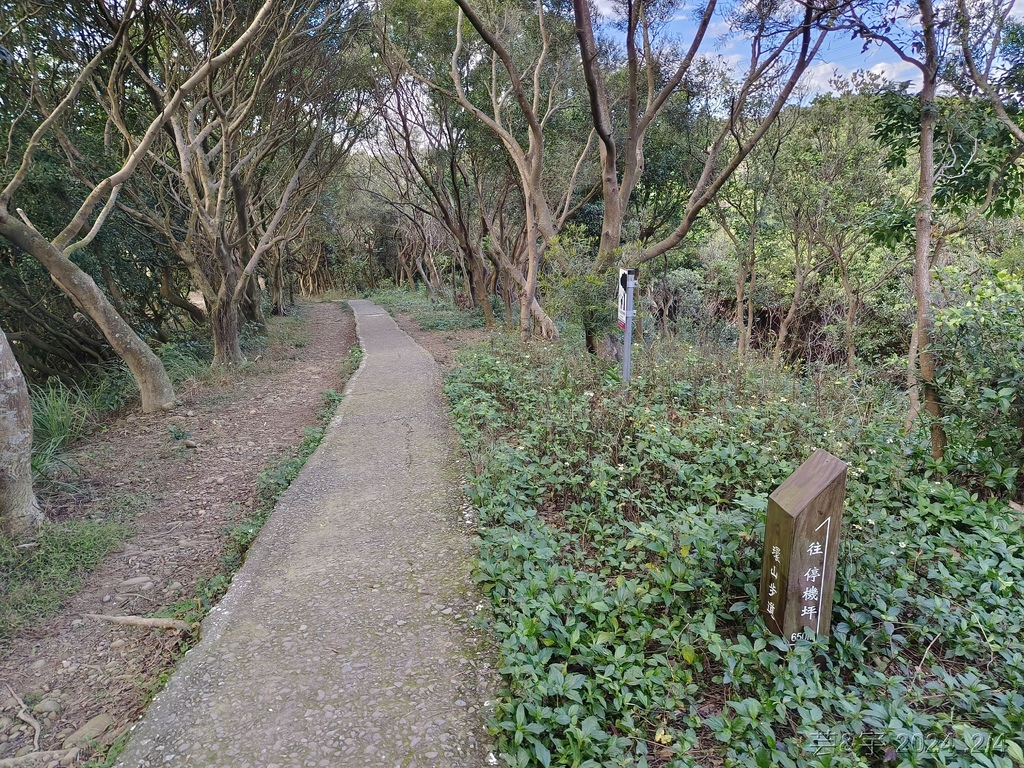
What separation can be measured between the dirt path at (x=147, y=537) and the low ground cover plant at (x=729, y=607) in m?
1.84

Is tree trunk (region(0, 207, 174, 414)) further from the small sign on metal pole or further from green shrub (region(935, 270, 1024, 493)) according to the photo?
green shrub (region(935, 270, 1024, 493))

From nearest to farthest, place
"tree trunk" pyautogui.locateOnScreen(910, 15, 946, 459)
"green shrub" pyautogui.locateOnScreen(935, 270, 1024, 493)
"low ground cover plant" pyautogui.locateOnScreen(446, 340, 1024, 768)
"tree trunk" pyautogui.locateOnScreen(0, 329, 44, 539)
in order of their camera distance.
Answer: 1. "low ground cover plant" pyautogui.locateOnScreen(446, 340, 1024, 768)
2. "green shrub" pyautogui.locateOnScreen(935, 270, 1024, 493)
3. "tree trunk" pyautogui.locateOnScreen(0, 329, 44, 539)
4. "tree trunk" pyautogui.locateOnScreen(910, 15, 946, 459)

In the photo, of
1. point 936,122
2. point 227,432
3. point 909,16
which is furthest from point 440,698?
point 909,16

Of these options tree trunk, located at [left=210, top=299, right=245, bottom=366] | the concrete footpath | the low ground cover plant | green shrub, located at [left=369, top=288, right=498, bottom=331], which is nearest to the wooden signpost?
the low ground cover plant

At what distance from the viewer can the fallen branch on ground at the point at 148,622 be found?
2.98 meters

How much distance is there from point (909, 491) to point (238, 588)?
4.24 meters

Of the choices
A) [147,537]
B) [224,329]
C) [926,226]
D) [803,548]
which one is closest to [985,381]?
[926,226]

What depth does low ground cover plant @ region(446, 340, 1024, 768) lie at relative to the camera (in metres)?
1.99

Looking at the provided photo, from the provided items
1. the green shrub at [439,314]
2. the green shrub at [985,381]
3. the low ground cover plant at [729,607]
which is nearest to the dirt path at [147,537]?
the low ground cover plant at [729,607]

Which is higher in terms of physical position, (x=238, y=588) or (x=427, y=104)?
(x=427, y=104)

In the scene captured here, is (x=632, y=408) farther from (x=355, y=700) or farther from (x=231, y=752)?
(x=231, y=752)

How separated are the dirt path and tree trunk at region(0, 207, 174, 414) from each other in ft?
1.23

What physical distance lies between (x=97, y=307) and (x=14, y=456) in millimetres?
3149

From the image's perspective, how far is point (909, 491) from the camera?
3.60 m
